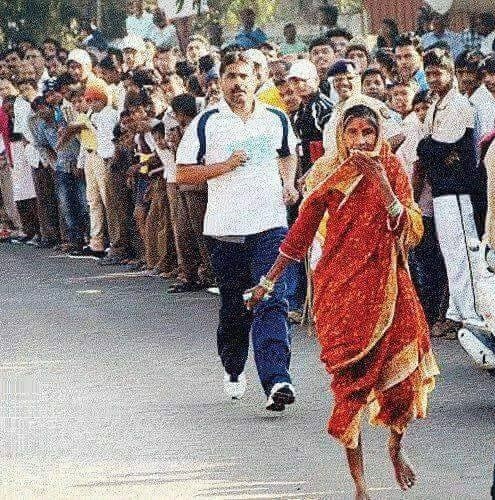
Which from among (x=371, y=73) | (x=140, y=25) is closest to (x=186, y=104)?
(x=371, y=73)

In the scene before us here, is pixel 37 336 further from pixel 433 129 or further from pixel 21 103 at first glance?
pixel 21 103

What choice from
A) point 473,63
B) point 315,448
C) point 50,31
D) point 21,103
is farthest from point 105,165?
point 50,31

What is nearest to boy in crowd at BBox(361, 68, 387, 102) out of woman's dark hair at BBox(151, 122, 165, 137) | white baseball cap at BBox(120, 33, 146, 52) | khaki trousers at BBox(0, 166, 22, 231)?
woman's dark hair at BBox(151, 122, 165, 137)

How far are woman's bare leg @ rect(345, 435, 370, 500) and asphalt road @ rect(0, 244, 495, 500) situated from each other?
0.14 meters

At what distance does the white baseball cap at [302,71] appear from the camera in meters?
13.7

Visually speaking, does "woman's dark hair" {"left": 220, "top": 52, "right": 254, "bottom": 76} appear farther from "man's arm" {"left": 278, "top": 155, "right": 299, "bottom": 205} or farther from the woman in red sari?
the woman in red sari

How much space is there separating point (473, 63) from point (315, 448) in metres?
4.77

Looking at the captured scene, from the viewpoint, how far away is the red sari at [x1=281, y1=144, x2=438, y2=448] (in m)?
7.76

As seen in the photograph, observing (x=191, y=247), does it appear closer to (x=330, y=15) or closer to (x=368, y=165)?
(x=330, y=15)

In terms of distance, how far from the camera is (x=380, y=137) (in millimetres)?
7977

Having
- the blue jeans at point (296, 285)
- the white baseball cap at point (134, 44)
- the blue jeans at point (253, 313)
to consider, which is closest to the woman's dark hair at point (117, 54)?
the white baseball cap at point (134, 44)

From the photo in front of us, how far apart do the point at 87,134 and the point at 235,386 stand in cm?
907

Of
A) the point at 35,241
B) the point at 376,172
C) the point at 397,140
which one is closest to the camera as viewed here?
the point at 376,172

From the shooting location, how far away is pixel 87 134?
61.5 ft
